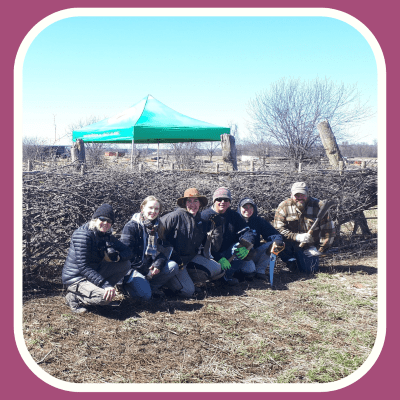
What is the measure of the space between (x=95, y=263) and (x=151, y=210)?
2.69 feet

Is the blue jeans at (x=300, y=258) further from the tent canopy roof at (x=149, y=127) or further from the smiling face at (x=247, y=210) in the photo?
the tent canopy roof at (x=149, y=127)

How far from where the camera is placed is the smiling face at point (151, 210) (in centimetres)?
429

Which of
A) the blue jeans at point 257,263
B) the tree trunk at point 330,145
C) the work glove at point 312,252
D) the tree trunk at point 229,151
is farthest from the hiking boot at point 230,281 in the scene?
the tree trunk at point 229,151

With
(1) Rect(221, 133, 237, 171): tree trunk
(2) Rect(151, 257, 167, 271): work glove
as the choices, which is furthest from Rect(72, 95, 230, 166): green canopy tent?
(2) Rect(151, 257, 167, 271): work glove

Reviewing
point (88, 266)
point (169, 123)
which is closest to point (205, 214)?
point (88, 266)

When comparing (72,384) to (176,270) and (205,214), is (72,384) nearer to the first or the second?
(176,270)

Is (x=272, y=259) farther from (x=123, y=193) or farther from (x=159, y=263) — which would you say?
(x=123, y=193)

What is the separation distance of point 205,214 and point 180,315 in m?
1.36

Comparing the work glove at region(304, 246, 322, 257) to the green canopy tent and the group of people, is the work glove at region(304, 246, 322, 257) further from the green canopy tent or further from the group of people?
the green canopy tent

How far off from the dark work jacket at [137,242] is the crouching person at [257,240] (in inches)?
52.9

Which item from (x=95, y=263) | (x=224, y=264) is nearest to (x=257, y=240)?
(x=224, y=264)

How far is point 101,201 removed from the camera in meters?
4.97

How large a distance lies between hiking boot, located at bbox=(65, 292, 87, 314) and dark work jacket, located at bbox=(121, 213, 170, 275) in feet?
2.32
